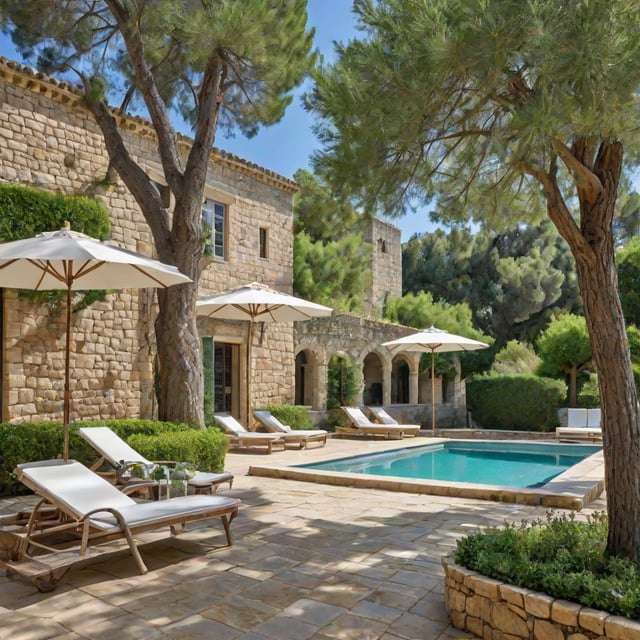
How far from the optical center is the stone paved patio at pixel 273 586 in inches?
131

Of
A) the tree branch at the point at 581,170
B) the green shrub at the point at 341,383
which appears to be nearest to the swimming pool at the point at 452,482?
the tree branch at the point at 581,170

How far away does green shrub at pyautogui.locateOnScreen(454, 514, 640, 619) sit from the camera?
293 centimetres

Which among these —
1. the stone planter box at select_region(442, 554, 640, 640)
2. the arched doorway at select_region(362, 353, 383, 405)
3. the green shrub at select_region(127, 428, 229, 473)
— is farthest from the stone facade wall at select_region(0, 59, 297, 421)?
the arched doorway at select_region(362, 353, 383, 405)

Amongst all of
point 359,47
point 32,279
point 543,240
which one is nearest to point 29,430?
point 32,279

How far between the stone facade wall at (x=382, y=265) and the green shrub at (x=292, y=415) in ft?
36.7

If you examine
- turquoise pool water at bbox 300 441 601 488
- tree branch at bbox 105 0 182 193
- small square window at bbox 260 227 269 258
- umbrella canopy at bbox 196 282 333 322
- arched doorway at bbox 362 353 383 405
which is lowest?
turquoise pool water at bbox 300 441 601 488

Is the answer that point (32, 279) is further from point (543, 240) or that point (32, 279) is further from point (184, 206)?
point (543, 240)

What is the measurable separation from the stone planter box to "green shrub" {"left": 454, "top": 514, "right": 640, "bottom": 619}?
2.3 inches

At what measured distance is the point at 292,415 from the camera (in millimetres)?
13844

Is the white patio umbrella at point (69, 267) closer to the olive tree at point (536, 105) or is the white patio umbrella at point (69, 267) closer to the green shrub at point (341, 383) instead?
the olive tree at point (536, 105)

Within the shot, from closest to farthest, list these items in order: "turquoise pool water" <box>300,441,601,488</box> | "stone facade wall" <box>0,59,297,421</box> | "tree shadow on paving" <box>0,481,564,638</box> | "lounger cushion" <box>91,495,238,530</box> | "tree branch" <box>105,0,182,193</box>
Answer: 1. "tree shadow on paving" <box>0,481,564,638</box>
2. "lounger cushion" <box>91,495,238,530</box>
3. "tree branch" <box>105,0,182,193</box>
4. "stone facade wall" <box>0,59,297,421</box>
5. "turquoise pool water" <box>300,441,601,488</box>

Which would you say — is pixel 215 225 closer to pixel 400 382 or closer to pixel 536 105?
pixel 536 105

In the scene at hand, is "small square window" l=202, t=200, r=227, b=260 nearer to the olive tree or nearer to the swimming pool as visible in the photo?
the swimming pool

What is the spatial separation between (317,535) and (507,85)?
388 cm
